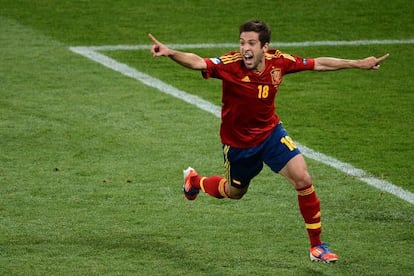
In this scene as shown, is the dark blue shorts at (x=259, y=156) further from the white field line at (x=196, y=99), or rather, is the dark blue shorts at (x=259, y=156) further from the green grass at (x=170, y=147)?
the white field line at (x=196, y=99)

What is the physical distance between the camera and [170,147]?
12938mm

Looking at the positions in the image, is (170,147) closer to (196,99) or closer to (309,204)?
(196,99)

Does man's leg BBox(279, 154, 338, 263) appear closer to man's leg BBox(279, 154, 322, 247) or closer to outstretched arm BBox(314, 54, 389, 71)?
man's leg BBox(279, 154, 322, 247)

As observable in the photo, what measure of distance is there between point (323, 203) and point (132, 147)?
2.78 m

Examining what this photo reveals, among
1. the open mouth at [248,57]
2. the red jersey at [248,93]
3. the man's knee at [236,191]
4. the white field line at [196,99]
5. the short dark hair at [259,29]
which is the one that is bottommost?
the white field line at [196,99]

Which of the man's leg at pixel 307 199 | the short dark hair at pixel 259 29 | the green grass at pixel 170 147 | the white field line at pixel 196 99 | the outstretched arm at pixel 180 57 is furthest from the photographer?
the white field line at pixel 196 99

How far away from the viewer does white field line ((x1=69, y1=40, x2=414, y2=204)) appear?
11.5 metres

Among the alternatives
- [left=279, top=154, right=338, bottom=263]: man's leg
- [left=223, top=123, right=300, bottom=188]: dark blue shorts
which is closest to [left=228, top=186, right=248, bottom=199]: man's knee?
[left=223, top=123, right=300, bottom=188]: dark blue shorts

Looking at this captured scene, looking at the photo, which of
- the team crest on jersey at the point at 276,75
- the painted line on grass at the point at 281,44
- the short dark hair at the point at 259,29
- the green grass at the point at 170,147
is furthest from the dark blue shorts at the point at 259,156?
the painted line on grass at the point at 281,44

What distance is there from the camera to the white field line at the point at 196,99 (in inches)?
451

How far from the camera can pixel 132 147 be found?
1290 cm

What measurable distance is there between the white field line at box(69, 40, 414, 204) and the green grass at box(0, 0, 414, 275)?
0.45ft

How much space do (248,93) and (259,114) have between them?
0.69 ft

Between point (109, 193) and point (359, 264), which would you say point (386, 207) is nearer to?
point (359, 264)
